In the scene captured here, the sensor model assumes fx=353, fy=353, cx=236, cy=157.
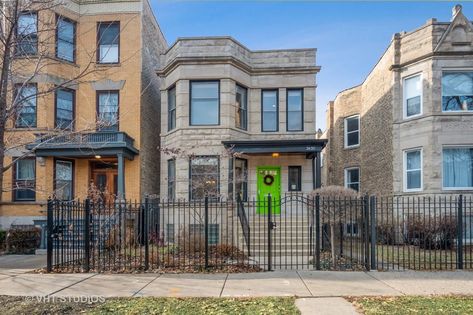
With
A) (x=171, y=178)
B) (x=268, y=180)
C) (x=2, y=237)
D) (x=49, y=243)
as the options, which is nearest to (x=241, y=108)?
(x=268, y=180)

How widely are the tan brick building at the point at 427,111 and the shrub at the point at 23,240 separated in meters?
15.1

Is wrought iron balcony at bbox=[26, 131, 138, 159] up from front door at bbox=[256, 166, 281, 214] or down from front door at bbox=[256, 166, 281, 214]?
up

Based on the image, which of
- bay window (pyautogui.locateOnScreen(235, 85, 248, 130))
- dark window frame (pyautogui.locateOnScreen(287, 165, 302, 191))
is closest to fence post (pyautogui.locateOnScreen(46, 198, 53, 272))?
bay window (pyautogui.locateOnScreen(235, 85, 248, 130))

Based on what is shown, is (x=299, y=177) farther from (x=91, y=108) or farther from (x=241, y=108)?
(x=91, y=108)

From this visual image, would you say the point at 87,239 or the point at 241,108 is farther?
the point at 241,108

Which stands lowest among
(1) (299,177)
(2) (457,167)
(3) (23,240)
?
(3) (23,240)

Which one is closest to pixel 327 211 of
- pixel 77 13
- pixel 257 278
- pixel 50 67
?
pixel 257 278

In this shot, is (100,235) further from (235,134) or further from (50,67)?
(50,67)

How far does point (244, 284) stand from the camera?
25.3 ft

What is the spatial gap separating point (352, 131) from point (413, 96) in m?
5.78

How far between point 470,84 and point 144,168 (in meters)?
14.8

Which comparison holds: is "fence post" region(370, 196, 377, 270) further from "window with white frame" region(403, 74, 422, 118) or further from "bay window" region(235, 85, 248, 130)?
"window with white frame" region(403, 74, 422, 118)

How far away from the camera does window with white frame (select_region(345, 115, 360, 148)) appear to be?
2083 centimetres

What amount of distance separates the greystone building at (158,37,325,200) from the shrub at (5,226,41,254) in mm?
5317
